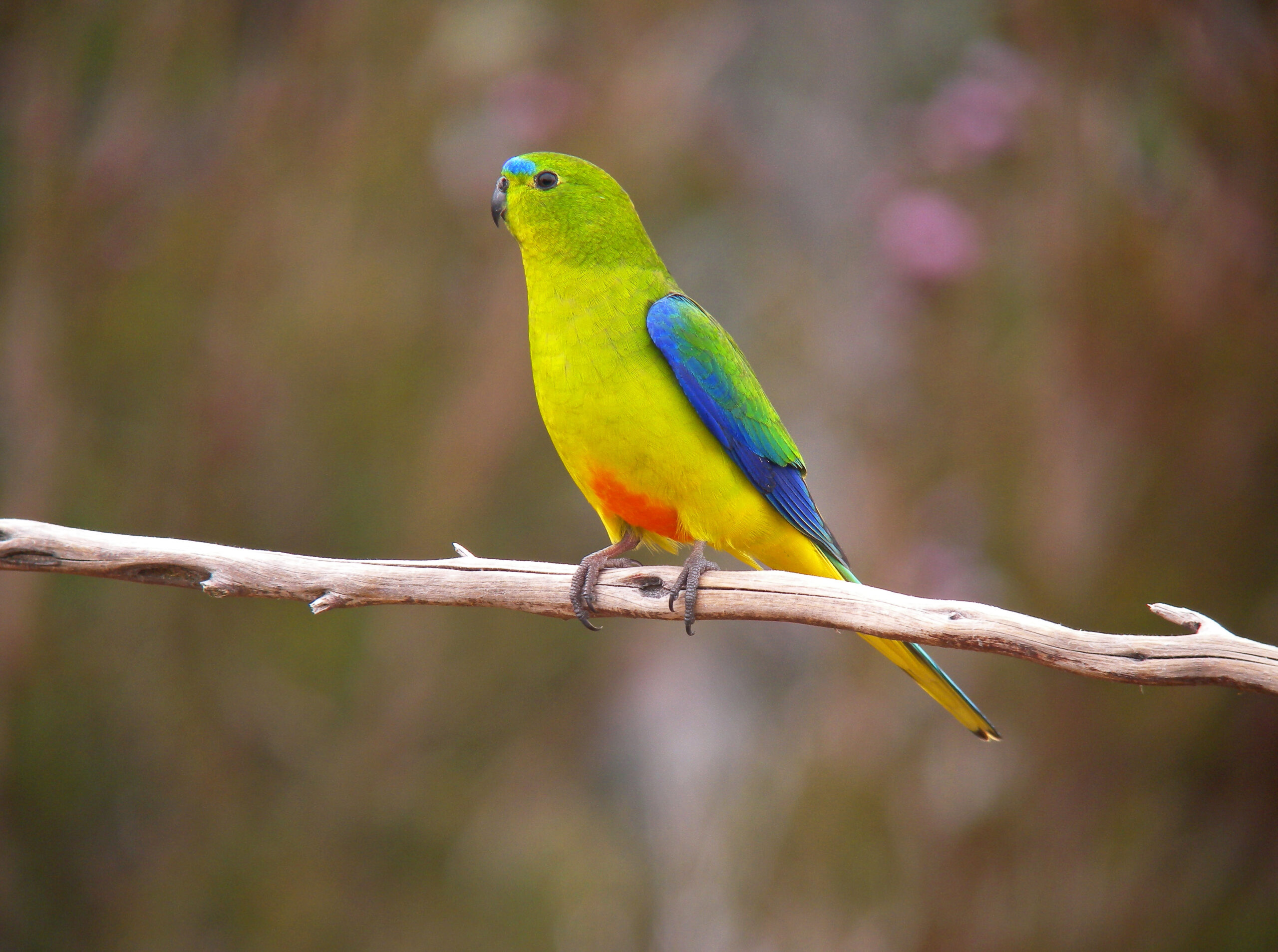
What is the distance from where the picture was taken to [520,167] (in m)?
2.71

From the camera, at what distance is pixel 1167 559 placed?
385 centimetres

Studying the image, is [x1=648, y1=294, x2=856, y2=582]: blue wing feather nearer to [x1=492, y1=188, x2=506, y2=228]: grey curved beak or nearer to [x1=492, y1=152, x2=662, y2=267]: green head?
[x1=492, y1=152, x2=662, y2=267]: green head

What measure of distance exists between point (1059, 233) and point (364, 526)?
3446 mm

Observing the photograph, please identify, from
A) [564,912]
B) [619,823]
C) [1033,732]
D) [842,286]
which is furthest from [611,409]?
[619,823]

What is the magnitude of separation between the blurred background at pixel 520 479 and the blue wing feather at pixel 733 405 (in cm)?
168

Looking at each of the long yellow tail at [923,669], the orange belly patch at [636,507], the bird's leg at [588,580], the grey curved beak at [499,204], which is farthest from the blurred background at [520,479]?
the grey curved beak at [499,204]

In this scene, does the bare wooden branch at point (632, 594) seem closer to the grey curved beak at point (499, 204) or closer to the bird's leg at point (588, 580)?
the bird's leg at point (588, 580)

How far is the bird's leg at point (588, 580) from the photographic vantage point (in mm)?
A: 2402

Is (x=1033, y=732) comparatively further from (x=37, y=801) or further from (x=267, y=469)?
(x=37, y=801)

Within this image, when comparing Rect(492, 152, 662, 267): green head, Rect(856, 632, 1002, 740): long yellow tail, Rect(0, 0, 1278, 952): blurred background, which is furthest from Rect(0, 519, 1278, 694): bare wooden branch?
Rect(0, 0, 1278, 952): blurred background

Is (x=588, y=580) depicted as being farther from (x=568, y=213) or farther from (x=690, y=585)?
(x=568, y=213)

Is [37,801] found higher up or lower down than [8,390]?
lower down

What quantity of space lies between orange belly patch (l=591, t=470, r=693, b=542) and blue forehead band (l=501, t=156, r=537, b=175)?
0.86 m

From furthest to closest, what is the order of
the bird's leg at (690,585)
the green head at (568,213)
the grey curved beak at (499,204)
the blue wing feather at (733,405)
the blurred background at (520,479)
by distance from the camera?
the blurred background at (520,479)
the grey curved beak at (499,204)
the green head at (568,213)
the blue wing feather at (733,405)
the bird's leg at (690,585)
